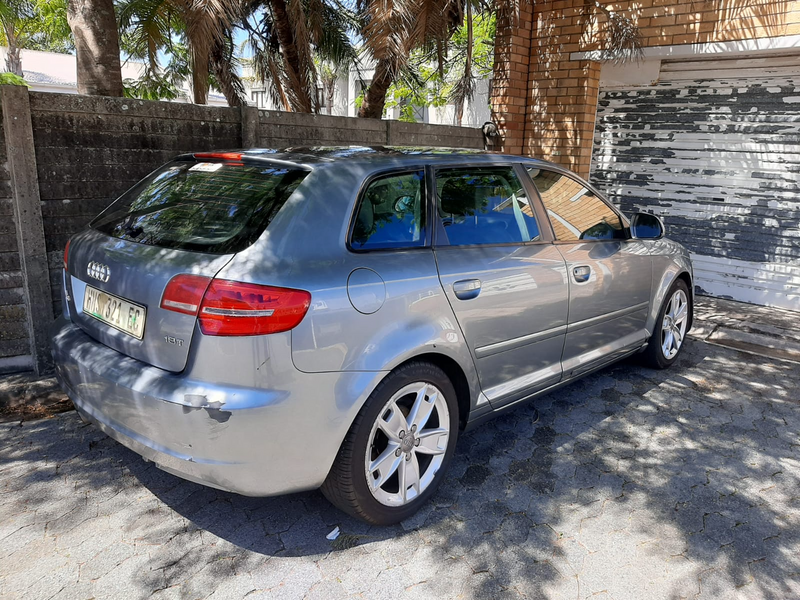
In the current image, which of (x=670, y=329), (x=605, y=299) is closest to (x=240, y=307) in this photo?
(x=605, y=299)

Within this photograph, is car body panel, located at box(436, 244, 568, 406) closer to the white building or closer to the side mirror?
the side mirror

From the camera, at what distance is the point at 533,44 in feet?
25.6

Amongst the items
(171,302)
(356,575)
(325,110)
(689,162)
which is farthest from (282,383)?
(325,110)

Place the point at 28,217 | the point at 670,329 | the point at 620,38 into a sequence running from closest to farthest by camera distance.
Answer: the point at 28,217, the point at 670,329, the point at 620,38

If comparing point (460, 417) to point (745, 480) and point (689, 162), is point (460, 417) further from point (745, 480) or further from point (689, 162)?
point (689, 162)

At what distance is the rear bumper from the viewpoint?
236 cm

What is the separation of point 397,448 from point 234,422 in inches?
32.7

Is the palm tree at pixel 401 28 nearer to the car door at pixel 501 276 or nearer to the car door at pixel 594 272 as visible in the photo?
the car door at pixel 594 272

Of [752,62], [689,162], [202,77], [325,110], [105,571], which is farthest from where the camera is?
[325,110]

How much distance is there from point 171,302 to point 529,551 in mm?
1869

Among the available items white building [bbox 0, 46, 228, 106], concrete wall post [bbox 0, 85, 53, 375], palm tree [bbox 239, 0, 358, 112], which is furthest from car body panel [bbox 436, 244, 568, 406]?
white building [bbox 0, 46, 228, 106]

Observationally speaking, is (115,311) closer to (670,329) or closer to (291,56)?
(670,329)

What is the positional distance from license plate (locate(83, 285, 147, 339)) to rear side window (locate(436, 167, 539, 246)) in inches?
58.8

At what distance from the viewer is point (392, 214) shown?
295 centimetres
